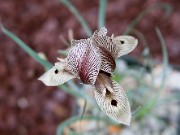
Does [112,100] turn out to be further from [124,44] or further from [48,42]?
[48,42]

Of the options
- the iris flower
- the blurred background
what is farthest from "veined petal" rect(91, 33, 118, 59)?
the blurred background

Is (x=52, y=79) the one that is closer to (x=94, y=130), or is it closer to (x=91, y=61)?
(x=91, y=61)

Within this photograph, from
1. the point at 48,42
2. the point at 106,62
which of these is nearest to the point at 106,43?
the point at 106,62

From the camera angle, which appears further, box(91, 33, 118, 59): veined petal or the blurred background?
the blurred background

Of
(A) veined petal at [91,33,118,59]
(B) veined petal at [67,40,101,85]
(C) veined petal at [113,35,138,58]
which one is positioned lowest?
(B) veined petal at [67,40,101,85]

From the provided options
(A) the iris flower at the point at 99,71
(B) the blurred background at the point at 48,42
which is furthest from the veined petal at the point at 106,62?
(B) the blurred background at the point at 48,42

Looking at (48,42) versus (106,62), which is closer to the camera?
(106,62)

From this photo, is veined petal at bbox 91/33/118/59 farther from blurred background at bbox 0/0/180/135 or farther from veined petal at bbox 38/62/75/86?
blurred background at bbox 0/0/180/135

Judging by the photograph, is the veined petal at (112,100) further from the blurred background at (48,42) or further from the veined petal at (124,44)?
the blurred background at (48,42)

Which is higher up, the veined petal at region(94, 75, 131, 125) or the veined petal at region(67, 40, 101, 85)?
the veined petal at region(67, 40, 101, 85)
